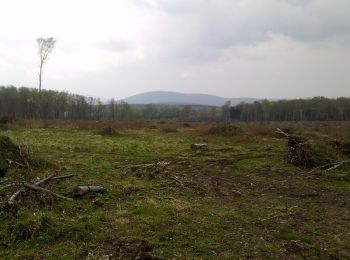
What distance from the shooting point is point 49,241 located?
7027 millimetres

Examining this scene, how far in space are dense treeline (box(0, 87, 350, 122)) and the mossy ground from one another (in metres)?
67.5

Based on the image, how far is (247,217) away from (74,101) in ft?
315

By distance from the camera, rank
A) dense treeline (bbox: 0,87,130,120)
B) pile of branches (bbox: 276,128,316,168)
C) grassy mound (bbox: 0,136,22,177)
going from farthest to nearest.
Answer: dense treeline (bbox: 0,87,130,120) → pile of branches (bbox: 276,128,316,168) → grassy mound (bbox: 0,136,22,177)

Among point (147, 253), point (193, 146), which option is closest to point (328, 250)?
point (147, 253)

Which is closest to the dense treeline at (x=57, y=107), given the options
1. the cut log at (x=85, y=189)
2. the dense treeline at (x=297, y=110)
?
the dense treeline at (x=297, y=110)

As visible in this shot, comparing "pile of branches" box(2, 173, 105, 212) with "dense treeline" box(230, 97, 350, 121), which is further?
"dense treeline" box(230, 97, 350, 121)

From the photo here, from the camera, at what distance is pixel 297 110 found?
96750 mm

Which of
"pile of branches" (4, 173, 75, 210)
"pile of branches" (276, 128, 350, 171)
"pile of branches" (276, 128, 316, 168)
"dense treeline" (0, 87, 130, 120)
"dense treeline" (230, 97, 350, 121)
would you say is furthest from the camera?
"dense treeline" (230, 97, 350, 121)

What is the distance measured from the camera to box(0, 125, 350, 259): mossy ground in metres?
6.97

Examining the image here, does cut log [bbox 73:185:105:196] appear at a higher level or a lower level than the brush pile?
lower

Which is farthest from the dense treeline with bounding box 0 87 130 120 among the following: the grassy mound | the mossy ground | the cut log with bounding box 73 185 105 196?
the cut log with bounding box 73 185 105 196

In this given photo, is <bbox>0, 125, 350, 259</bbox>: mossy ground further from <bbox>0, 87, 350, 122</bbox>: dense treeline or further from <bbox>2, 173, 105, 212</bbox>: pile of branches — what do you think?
<bbox>0, 87, 350, 122</bbox>: dense treeline

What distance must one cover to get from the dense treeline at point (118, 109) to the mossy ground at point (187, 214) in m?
67.5

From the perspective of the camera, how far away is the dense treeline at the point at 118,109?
83750 mm
